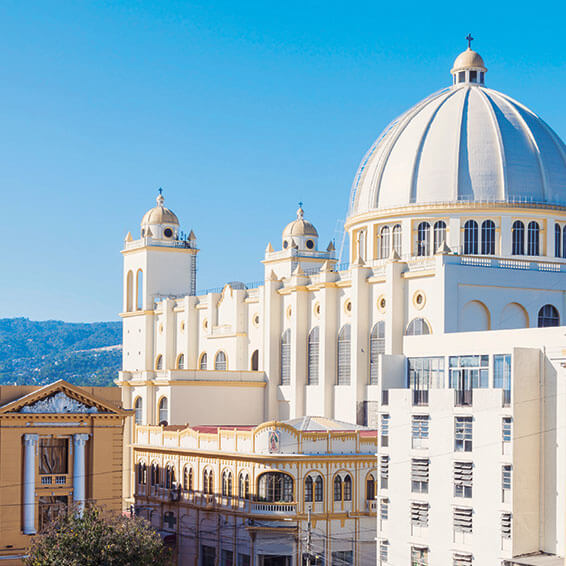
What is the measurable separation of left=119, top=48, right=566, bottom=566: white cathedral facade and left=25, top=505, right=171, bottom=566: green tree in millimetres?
10046

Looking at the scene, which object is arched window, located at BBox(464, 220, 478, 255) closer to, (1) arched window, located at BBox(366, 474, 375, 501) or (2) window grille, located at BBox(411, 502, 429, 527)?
(1) arched window, located at BBox(366, 474, 375, 501)

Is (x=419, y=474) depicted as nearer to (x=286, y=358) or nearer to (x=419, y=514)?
(x=419, y=514)

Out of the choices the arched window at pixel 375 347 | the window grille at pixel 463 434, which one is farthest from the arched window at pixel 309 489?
the arched window at pixel 375 347

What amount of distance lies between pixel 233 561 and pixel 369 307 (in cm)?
1814

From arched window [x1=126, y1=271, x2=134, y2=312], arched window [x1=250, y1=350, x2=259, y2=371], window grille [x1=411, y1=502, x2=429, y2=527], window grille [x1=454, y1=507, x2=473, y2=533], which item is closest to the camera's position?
window grille [x1=454, y1=507, x2=473, y2=533]

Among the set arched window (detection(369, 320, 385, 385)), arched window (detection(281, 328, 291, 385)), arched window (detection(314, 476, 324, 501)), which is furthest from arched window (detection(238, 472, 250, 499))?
arched window (detection(281, 328, 291, 385))

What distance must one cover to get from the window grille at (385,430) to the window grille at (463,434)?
4487 mm

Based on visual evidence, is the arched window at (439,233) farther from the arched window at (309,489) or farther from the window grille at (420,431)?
the window grille at (420,431)

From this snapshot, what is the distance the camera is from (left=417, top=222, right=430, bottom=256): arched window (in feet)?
220

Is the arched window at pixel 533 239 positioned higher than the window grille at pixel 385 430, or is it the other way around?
the arched window at pixel 533 239

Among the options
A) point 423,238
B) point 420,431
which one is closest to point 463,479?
point 420,431

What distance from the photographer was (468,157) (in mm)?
67062

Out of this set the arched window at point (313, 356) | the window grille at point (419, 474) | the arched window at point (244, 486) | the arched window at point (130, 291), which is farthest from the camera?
the arched window at point (130, 291)

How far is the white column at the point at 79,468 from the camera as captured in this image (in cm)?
4734
